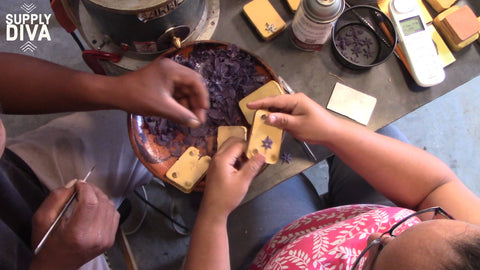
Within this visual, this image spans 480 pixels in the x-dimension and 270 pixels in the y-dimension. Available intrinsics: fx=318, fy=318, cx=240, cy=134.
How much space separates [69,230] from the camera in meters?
0.54

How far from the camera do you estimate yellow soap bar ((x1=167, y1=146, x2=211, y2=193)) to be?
1.97 ft

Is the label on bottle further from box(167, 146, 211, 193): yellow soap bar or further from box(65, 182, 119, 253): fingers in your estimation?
box(65, 182, 119, 253): fingers

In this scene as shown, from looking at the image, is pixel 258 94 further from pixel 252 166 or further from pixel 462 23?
pixel 462 23

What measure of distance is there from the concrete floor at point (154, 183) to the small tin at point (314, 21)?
2.12 ft

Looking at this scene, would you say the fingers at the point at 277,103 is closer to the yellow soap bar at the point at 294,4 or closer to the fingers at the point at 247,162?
the fingers at the point at 247,162

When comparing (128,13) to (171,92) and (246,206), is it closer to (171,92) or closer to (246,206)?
(171,92)

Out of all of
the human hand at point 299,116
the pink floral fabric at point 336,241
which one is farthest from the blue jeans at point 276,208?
the human hand at point 299,116

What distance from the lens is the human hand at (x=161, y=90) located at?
577 mm

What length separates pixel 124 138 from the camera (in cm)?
78

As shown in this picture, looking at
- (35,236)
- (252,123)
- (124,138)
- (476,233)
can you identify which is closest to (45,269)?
(35,236)

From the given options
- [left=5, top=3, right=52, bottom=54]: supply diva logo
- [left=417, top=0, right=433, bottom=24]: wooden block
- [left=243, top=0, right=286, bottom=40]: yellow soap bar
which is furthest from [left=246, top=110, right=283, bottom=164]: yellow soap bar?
[left=5, top=3, right=52, bottom=54]: supply diva logo

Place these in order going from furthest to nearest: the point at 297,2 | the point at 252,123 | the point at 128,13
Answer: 1. the point at 297,2
2. the point at 252,123
3. the point at 128,13

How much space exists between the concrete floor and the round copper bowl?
56 cm

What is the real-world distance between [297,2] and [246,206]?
49 cm
